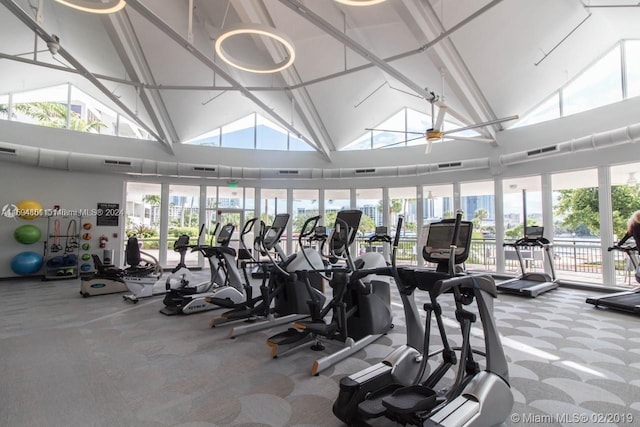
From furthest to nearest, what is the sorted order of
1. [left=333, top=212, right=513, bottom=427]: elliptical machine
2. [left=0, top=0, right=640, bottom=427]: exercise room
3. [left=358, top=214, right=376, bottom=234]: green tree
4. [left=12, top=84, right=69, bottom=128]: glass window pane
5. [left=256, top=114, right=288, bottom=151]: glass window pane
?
[left=358, top=214, right=376, bottom=234]: green tree, [left=256, top=114, right=288, bottom=151]: glass window pane, [left=12, top=84, right=69, bottom=128]: glass window pane, [left=0, top=0, right=640, bottom=427]: exercise room, [left=333, top=212, right=513, bottom=427]: elliptical machine

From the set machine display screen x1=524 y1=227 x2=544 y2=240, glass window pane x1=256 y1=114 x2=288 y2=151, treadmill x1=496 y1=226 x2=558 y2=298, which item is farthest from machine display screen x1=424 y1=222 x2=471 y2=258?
glass window pane x1=256 y1=114 x2=288 y2=151

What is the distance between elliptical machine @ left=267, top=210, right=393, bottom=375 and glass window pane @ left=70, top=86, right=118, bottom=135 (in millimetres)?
9038

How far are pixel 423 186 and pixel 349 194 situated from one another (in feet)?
8.11

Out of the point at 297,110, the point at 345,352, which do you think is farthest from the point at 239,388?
the point at 297,110

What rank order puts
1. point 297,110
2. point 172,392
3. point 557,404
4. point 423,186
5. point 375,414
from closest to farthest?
1. point 375,414
2. point 557,404
3. point 172,392
4. point 297,110
5. point 423,186

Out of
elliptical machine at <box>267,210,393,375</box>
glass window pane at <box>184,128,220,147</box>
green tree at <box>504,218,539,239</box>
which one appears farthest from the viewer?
glass window pane at <box>184,128,220,147</box>

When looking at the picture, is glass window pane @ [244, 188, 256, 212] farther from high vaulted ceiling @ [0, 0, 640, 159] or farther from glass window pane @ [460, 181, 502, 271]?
glass window pane @ [460, 181, 502, 271]

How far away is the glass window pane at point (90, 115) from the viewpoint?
914 cm

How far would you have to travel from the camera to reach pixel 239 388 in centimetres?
267

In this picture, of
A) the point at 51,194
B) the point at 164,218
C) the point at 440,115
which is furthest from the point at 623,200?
the point at 51,194

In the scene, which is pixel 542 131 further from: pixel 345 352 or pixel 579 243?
pixel 345 352

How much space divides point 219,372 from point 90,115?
9.72m

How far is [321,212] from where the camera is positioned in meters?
11.0

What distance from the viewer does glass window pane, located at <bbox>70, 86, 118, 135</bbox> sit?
914 cm
